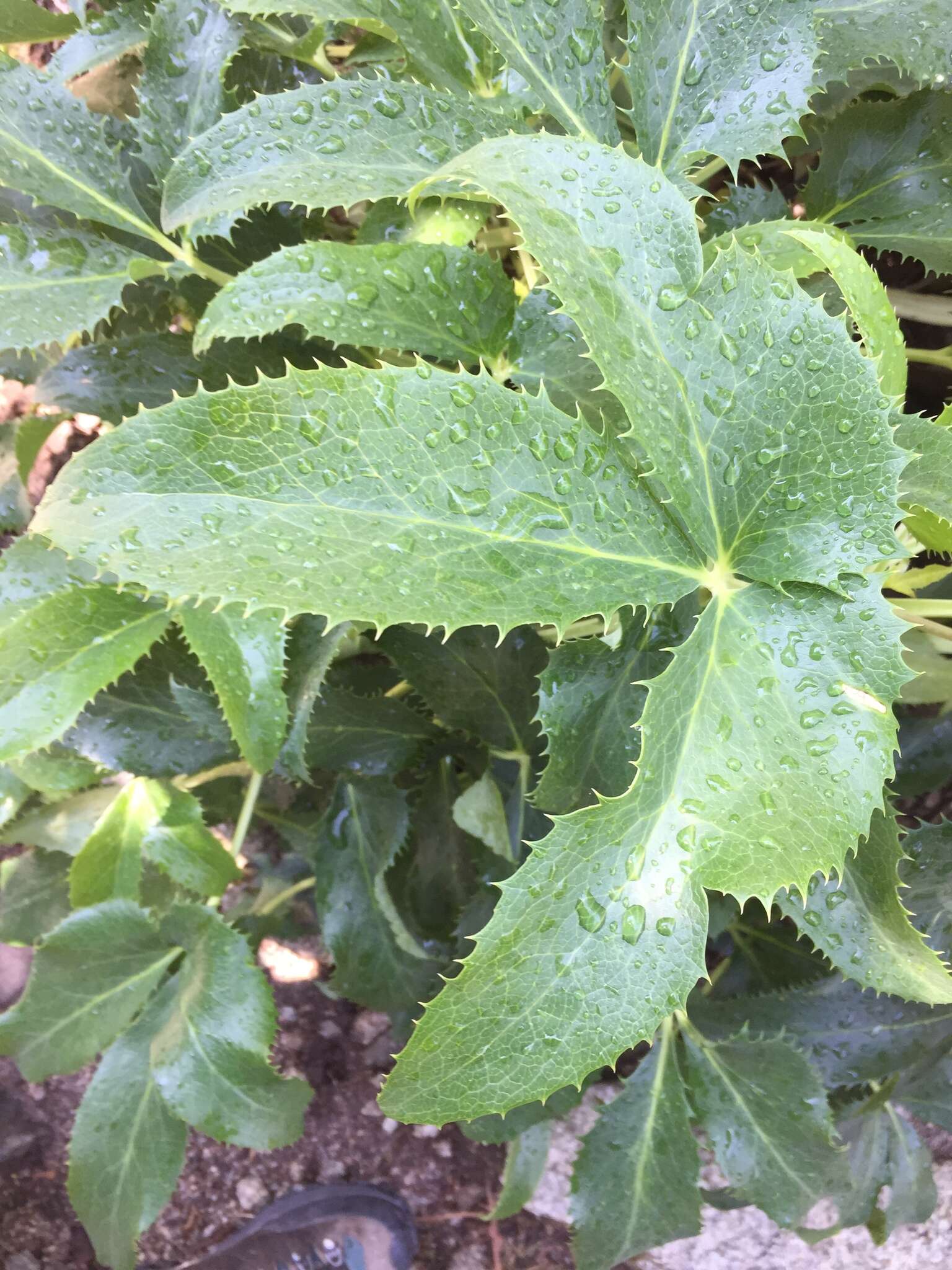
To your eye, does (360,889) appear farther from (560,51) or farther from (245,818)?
(560,51)

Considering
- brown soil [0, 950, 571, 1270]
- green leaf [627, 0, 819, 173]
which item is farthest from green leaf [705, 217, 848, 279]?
brown soil [0, 950, 571, 1270]

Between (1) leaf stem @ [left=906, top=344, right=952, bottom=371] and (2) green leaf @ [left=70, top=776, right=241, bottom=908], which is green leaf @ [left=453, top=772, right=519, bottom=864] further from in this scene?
(1) leaf stem @ [left=906, top=344, right=952, bottom=371]

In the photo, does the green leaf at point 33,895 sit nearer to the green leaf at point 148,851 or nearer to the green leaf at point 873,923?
the green leaf at point 148,851

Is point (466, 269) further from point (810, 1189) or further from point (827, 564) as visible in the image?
point (810, 1189)

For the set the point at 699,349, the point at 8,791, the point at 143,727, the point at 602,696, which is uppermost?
the point at 699,349

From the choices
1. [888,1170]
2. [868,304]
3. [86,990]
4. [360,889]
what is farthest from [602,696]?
[888,1170]

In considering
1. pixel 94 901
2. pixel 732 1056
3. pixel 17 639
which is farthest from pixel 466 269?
pixel 732 1056
